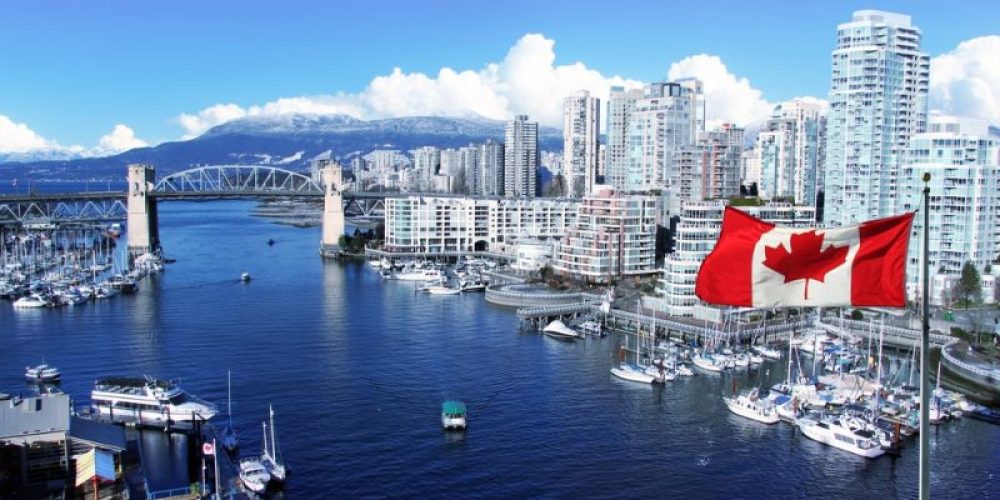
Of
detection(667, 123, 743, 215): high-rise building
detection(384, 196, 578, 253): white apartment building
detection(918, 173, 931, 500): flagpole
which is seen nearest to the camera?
detection(918, 173, 931, 500): flagpole

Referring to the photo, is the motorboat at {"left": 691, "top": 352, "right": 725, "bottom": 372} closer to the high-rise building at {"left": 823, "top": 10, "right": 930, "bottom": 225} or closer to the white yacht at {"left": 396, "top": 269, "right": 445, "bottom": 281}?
the high-rise building at {"left": 823, "top": 10, "right": 930, "bottom": 225}

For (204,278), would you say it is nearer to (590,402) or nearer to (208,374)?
(208,374)

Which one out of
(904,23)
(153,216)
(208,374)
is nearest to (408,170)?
(153,216)

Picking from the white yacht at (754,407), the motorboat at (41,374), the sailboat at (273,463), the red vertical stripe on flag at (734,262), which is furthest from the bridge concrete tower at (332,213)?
the red vertical stripe on flag at (734,262)

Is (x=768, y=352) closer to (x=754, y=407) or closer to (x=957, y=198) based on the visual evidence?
(x=754, y=407)

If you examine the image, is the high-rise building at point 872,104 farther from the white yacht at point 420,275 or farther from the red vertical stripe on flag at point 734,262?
the red vertical stripe on flag at point 734,262

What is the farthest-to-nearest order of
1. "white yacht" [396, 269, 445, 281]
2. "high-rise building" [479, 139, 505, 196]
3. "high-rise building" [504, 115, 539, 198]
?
"high-rise building" [479, 139, 505, 196]
"high-rise building" [504, 115, 539, 198]
"white yacht" [396, 269, 445, 281]

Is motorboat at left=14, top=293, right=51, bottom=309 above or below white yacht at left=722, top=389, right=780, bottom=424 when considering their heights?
above

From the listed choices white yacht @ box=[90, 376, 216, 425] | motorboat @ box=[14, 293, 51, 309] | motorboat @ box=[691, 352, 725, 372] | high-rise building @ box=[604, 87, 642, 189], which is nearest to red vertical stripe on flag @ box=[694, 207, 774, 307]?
white yacht @ box=[90, 376, 216, 425]
